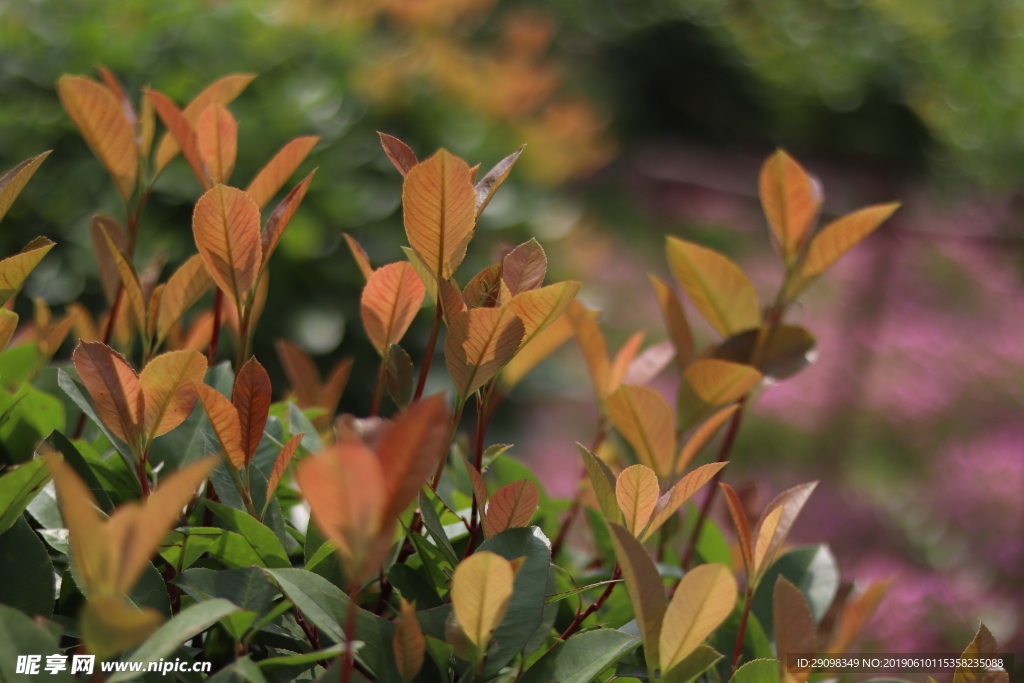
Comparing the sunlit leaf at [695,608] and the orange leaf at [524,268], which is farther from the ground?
the orange leaf at [524,268]

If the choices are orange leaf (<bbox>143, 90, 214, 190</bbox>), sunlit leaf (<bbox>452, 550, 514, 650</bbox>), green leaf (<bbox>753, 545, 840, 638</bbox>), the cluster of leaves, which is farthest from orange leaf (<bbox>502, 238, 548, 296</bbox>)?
green leaf (<bbox>753, 545, 840, 638</bbox>)

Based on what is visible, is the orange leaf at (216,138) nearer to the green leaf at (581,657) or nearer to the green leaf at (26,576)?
the green leaf at (26,576)

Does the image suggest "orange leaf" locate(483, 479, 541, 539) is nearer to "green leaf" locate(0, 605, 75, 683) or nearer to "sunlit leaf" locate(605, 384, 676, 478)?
"sunlit leaf" locate(605, 384, 676, 478)

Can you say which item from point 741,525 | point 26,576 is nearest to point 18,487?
point 26,576

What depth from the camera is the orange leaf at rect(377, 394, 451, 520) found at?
0.40m

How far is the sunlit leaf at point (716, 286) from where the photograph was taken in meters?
0.81

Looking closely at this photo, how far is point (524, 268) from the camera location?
620 mm

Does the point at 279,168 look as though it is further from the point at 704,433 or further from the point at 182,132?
the point at 704,433

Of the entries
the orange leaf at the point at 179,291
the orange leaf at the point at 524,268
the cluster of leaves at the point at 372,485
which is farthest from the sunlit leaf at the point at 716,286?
the orange leaf at the point at 179,291

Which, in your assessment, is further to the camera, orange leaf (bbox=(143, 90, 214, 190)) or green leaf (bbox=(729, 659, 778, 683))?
orange leaf (bbox=(143, 90, 214, 190))

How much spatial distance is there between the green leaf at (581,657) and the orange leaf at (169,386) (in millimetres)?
324

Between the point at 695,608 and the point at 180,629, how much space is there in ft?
1.03

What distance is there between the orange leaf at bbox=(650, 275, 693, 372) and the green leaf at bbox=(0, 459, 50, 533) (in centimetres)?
58

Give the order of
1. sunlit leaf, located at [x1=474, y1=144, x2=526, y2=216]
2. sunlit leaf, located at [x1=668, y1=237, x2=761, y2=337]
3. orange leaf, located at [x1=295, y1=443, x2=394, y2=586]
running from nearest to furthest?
orange leaf, located at [x1=295, y1=443, x2=394, y2=586], sunlit leaf, located at [x1=474, y1=144, x2=526, y2=216], sunlit leaf, located at [x1=668, y1=237, x2=761, y2=337]
